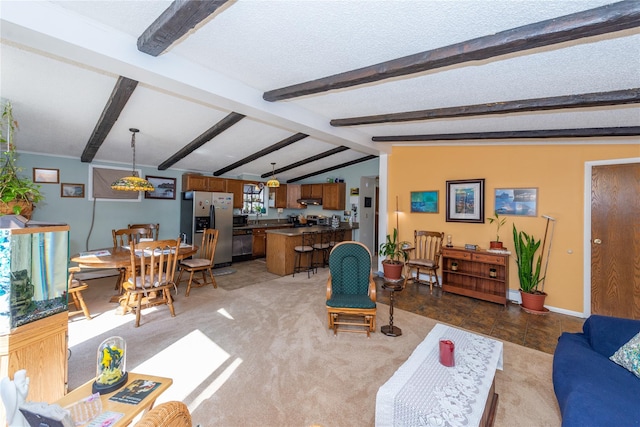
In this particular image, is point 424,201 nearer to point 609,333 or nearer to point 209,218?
point 609,333

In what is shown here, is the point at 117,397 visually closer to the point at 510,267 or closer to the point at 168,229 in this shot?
the point at 510,267

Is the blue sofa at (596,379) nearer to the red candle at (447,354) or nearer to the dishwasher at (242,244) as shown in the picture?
the red candle at (447,354)

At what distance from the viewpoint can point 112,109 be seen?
321 centimetres

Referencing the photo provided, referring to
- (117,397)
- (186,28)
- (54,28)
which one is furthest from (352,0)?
(117,397)

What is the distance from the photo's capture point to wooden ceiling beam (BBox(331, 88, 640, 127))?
7.42 ft

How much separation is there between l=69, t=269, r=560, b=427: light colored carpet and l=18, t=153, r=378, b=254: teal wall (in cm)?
192

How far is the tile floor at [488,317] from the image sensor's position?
10.0ft

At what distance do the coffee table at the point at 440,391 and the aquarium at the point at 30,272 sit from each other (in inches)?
89.7

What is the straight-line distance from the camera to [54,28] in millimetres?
1819

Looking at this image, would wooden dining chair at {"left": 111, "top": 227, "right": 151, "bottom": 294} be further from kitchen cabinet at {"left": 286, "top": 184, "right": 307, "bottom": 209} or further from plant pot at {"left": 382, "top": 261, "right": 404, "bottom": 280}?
kitchen cabinet at {"left": 286, "top": 184, "right": 307, "bottom": 209}

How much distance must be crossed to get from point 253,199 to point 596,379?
24.1 ft

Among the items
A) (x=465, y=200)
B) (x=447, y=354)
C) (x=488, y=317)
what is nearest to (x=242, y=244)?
(x=465, y=200)

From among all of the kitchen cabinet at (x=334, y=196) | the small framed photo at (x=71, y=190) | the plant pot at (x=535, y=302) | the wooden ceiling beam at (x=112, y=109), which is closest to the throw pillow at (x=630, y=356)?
the plant pot at (x=535, y=302)

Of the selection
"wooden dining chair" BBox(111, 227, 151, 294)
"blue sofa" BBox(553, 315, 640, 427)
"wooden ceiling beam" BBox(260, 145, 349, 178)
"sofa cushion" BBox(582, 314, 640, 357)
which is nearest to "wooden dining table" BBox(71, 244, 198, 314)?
"wooden dining chair" BBox(111, 227, 151, 294)
